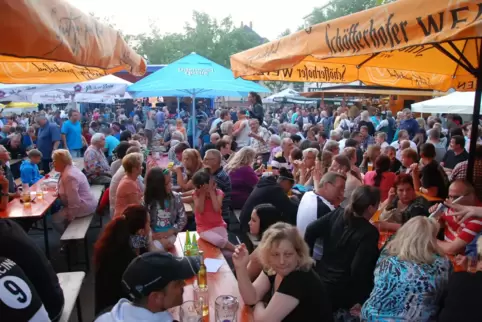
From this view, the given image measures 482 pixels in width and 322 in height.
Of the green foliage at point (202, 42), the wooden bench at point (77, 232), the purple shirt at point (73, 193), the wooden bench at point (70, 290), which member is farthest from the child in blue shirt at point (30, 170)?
the green foliage at point (202, 42)

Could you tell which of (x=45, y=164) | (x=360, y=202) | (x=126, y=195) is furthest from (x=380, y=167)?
(x=45, y=164)

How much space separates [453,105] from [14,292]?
990 centimetres

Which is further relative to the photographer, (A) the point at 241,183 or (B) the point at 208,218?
(A) the point at 241,183

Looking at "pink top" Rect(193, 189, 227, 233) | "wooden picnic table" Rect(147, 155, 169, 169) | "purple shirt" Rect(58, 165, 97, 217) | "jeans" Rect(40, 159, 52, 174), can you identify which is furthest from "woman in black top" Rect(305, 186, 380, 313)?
"jeans" Rect(40, 159, 52, 174)

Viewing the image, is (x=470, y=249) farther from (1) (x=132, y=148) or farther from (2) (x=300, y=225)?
(1) (x=132, y=148)

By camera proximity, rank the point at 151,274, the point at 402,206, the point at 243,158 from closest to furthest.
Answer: the point at 151,274 → the point at 402,206 → the point at 243,158

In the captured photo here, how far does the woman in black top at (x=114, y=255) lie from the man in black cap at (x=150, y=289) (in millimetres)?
812

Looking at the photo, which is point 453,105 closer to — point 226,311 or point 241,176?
point 241,176

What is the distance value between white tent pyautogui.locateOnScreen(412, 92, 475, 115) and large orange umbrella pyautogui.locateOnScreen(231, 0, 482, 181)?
10.5ft

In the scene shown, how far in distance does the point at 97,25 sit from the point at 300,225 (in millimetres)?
2681

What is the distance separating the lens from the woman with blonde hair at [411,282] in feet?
8.85

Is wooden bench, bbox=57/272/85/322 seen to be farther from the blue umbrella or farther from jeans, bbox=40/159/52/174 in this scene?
jeans, bbox=40/159/52/174

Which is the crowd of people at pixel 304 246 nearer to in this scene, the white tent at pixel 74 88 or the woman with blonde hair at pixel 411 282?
the woman with blonde hair at pixel 411 282

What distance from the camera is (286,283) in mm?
2578
